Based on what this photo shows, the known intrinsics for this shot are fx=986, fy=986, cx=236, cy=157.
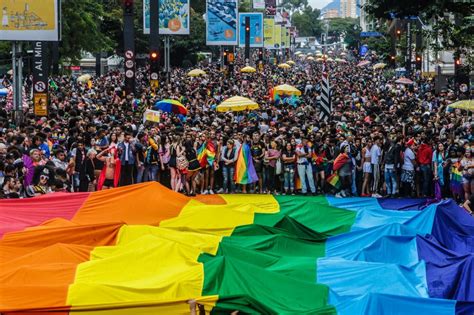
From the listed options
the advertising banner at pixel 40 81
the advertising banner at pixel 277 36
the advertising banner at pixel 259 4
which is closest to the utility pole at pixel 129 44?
the advertising banner at pixel 40 81

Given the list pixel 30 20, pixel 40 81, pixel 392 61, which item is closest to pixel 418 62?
pixel 392 61

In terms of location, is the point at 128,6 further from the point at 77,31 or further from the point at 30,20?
the point at 77,31

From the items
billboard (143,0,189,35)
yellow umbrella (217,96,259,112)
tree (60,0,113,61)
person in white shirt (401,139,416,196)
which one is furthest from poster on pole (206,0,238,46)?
person in white shirt (401,139,416,196)

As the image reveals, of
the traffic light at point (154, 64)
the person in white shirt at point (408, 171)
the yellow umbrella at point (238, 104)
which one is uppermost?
the traffic light at point (154, 64)

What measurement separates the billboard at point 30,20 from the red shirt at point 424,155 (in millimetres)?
13727

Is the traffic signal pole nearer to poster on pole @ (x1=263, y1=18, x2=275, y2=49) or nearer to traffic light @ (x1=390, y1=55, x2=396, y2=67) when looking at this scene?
traffic light @ (x1=390, y1=55, x2=396, y2=67)

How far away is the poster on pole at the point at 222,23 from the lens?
63.9 meters

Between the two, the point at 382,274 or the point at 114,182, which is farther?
the point at 114,182

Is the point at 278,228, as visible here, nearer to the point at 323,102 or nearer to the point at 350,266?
the point at 350,266

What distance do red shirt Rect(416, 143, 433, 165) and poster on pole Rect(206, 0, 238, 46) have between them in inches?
1611

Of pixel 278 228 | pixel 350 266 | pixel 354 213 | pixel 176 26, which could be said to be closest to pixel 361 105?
pixel 176 26

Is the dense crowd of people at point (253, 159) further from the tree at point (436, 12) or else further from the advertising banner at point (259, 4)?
the advertising banner at point (259, 4)

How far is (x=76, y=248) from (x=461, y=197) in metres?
11.6

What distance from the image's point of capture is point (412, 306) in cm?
1177
